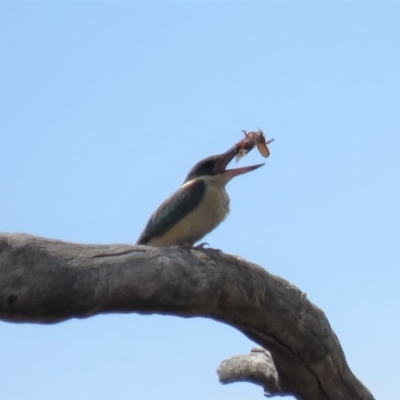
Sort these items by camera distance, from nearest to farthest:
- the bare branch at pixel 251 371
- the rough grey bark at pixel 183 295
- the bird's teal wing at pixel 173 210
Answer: the rough grey bark at pixel 183 295 → the bare branch at pixel 251 371 → the bird's teal wing at pixel 173 210

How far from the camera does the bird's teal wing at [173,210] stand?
680 cm

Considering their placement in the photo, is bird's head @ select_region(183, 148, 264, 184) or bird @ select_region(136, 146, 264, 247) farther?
bird's head @ select_region(183, 148, 264, 184)

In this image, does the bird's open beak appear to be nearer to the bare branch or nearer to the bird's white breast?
the bird's white breast

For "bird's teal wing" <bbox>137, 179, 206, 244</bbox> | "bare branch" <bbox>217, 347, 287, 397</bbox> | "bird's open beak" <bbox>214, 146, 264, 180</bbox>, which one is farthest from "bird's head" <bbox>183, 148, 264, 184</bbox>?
"bare branch" <bbox>217, 347, 287, 397</bbox>

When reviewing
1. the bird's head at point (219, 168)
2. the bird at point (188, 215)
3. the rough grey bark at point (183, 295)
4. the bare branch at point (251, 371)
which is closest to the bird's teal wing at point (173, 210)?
the bird at point (188, 215)

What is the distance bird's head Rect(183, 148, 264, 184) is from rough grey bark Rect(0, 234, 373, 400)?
4.80ft

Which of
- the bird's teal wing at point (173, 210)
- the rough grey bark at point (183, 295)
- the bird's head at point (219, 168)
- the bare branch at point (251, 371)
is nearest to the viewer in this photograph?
the rough grey bark at point (183, 295)

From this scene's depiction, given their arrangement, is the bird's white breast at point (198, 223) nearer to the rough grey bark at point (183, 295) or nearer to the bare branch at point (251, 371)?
the bare branch at point (251, 371)

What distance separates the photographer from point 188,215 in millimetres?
6828

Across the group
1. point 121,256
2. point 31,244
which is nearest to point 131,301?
point 121,256

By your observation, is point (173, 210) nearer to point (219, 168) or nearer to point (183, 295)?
point (219, 168)

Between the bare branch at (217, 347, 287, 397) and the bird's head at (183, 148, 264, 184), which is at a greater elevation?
the bird's head at (183, 148, 264, 184)

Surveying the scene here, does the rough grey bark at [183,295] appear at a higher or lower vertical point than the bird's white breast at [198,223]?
lower

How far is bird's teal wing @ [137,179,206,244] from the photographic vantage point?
6805mm
